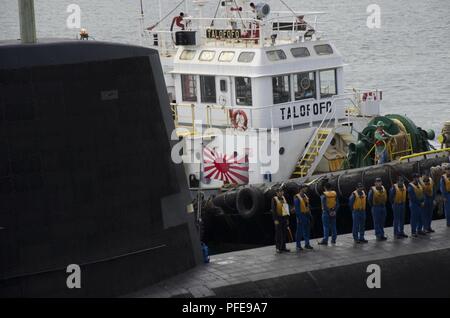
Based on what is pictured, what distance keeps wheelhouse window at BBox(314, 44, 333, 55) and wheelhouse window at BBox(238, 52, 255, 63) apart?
1.98 m

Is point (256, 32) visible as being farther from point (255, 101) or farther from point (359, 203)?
point (359, 203)

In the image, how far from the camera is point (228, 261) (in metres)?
18.7


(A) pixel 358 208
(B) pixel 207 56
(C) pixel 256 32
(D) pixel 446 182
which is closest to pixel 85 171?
(A) pixel 358 208

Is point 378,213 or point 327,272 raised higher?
point 378,213

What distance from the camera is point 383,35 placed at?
270 ft

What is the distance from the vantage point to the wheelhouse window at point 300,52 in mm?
26344

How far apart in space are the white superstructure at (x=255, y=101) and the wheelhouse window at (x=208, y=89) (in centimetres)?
3

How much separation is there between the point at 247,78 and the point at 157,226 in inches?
410

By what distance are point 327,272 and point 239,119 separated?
326 inches

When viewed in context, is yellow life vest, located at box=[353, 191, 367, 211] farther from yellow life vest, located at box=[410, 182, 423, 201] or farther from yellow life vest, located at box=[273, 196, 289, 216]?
yellow life vest, located at box=[273, 196, 289, 216]

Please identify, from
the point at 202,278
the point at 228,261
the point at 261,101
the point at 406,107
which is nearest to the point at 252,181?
the point at 261,101

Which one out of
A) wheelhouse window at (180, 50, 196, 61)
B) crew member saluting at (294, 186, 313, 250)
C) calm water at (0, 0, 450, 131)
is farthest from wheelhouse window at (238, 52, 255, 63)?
calm water at (0, 0, 450, 131)
